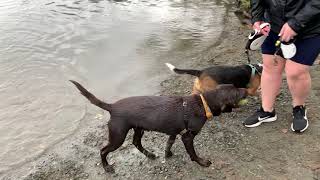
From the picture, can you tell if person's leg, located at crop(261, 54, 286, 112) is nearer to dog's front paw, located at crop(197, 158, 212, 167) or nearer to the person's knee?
the person's knee

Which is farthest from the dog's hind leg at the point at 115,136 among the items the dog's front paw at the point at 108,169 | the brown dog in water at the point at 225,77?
the brown dog in water at the point at 225,77

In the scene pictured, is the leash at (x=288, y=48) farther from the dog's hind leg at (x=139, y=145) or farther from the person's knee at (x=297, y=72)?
the dog's hind leg at (x=139, y=145)

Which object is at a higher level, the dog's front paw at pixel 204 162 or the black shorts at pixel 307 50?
the black shorts at pixel 307 50

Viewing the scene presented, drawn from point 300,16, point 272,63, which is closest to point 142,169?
point 272,63

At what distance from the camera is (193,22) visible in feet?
32.9

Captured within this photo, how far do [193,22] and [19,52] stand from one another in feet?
13.3

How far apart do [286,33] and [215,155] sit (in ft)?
5.31

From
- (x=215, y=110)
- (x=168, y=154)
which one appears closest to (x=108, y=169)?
(x=168, y=154)

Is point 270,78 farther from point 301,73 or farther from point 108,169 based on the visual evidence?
point 108,169

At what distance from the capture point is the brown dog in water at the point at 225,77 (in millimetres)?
5836

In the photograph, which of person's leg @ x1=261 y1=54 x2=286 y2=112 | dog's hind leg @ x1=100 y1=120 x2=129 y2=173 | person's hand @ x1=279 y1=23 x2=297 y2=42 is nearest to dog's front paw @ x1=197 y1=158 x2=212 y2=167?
dog's hind leg @ x1=100 y1=120 x2=129 y2=173

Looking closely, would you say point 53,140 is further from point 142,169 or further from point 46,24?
point 46,24

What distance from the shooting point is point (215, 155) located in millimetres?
4953

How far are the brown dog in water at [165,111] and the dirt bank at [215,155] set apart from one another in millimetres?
426
